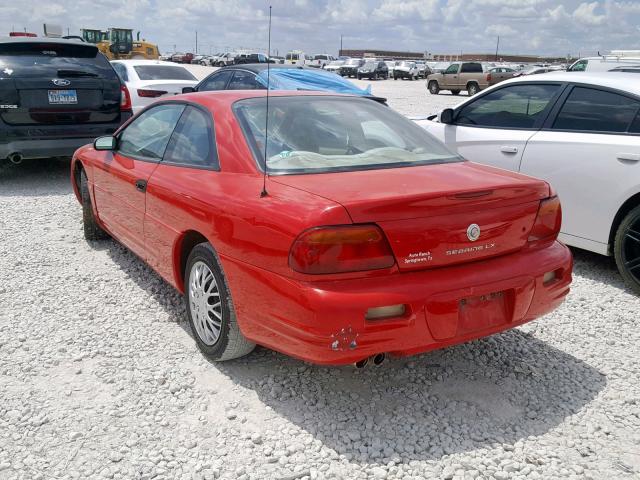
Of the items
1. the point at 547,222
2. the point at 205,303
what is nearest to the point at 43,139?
the point at 205,303

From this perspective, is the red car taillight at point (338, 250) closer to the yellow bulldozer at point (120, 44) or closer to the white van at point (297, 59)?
the white van at point (297, 59)

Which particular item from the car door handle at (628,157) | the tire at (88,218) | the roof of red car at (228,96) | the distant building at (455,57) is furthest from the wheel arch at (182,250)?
the distant building at (455,57)

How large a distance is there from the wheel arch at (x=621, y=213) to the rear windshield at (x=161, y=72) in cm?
865

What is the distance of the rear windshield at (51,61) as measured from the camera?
7.20 metres

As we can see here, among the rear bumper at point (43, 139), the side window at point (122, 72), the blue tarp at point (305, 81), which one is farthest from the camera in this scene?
the side window at point (122, 72)

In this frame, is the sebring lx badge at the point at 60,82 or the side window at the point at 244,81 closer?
the sebring lx badge at the point at 60,82

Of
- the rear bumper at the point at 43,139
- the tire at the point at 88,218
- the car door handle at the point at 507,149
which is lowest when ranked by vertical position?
the tire at the point at 88,218

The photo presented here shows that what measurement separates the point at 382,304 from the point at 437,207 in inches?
20.4

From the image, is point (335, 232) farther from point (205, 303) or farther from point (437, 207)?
point (205, 303)

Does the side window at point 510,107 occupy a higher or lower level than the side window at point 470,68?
lower

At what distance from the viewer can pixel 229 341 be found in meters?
3.16

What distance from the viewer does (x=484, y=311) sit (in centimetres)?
282

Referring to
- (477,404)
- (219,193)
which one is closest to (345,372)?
(477,404)

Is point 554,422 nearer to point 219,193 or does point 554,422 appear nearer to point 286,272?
point 286,272
